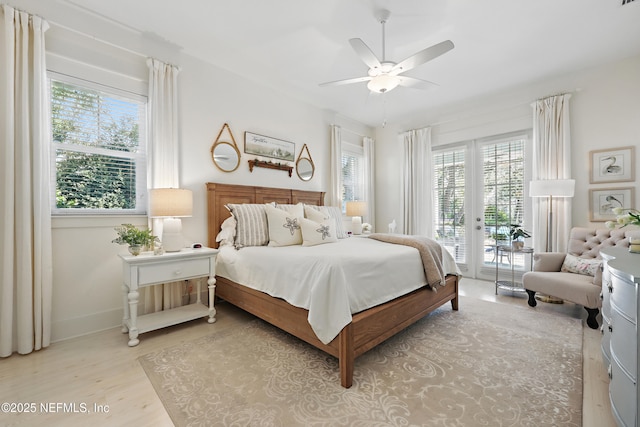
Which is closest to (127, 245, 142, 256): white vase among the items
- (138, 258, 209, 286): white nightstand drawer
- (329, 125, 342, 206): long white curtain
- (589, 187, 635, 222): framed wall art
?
(138, 258, 209, 286): white nightstand drawer

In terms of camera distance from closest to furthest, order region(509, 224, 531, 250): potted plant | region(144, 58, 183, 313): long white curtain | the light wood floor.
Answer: the light wood floor, region(144, 58, 183, 313): long white curtain, region(509, 224, 531, 250): potted plant

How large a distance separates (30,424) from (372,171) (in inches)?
212

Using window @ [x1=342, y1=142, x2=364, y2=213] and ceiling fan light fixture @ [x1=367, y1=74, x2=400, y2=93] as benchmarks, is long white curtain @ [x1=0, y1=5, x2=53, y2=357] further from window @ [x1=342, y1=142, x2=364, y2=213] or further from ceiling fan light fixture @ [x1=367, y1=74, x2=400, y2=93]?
window @ [x1=342, y1=142, x2=364, y2=213]

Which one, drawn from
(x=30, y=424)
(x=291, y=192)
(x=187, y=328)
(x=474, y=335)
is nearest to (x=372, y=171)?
(x=291, y=192)

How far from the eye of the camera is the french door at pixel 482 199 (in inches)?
164

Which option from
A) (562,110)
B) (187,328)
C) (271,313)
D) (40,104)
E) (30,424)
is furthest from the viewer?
(562,110)

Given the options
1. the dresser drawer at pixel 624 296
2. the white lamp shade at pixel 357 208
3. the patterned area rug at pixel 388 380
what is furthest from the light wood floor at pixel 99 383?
the white lamp shade at pixel 357 208

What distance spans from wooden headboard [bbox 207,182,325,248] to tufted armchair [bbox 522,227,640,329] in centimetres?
332

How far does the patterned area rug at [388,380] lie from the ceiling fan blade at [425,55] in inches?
96.0

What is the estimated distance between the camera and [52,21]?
7.66ft

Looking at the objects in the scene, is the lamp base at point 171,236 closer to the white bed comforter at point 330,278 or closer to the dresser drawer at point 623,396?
the white bed comforter at point 330,278

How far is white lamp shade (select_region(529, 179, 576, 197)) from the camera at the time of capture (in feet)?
10.9

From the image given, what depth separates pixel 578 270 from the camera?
3.05 metres

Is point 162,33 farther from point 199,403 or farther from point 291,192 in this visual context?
point 199,403
